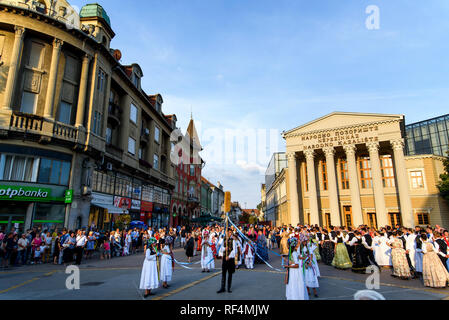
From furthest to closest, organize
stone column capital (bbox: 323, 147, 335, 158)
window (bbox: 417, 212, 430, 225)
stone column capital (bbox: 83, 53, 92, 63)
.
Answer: stone column capital (bbox: 323, 147, 335, 158) < window (bbox: 417, 212, 430, 225) < stone column capital (bbox: 83, 53, 92, 63)

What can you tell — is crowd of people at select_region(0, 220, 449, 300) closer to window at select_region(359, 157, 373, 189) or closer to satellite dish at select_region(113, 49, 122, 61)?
satellite dish at select_region(113, 49, 122, 61)

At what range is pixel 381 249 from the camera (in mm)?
15352

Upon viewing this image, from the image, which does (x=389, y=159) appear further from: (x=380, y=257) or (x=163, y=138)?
(x=163, y=138)

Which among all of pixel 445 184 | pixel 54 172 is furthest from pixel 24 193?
pixel 445 184

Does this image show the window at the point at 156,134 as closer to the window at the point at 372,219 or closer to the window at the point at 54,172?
the window at the point at 54,172

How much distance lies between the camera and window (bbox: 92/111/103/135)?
74.5ft

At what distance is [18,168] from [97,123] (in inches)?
292

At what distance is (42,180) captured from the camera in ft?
60.1

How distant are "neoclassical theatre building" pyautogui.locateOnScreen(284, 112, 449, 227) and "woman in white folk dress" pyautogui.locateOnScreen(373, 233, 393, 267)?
62.0 ft

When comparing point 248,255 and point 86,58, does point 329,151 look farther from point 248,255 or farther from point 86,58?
point 86,58

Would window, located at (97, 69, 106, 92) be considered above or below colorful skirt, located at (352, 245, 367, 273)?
above

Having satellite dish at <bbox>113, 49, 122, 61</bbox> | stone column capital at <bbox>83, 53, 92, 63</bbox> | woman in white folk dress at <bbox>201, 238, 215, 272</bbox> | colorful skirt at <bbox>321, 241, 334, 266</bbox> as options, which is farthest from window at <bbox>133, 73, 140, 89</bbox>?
colorful skirt at <bbox>321, 241, 334, 266</bbox>

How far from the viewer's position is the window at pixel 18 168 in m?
17.2

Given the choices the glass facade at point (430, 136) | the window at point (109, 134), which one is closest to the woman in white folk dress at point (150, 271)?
the window at point (109, 134)
